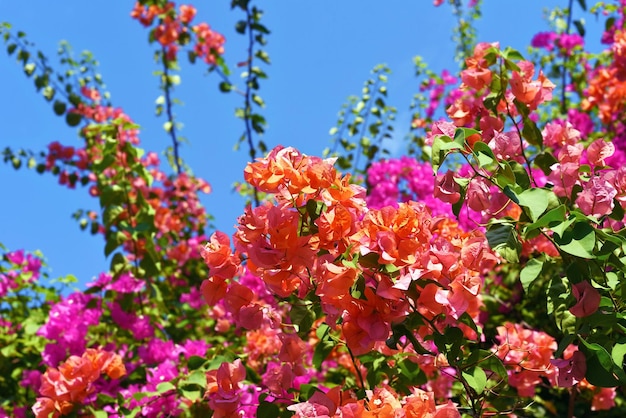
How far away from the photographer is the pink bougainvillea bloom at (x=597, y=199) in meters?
1.21

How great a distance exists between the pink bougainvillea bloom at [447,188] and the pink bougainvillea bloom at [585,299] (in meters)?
0.26

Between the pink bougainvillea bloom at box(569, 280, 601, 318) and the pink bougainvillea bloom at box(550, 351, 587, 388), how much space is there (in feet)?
0.26

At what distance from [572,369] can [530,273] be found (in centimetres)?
17

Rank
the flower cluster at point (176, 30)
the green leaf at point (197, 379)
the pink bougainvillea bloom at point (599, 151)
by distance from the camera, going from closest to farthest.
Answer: the pink bougainvillea bloom at point (599, 151) → the green leaf at point (197, 379) → the flower cluster at point (176, 30)

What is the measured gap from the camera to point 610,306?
46.6 inches

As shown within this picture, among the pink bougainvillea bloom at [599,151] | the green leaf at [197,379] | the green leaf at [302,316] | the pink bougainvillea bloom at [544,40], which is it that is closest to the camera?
the green leaf at [302,316]

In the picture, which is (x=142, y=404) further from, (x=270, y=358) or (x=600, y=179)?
(x=600, y=179)

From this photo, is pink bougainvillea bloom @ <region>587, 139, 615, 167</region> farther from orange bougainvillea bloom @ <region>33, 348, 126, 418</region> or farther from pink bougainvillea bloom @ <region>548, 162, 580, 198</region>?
orange bougainvillea bloom @ <region>33, 348, 126, 418</region>

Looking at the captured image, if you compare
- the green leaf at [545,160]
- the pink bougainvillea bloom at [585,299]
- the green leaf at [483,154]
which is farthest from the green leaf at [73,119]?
the pink bougainvillea bloom at [585,299]

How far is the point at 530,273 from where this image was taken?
117 centimetres

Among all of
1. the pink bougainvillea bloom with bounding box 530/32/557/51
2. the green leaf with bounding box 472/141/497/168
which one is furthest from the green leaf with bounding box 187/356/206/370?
the pink bougainvillea bloom with bounding box 530/32/557/51

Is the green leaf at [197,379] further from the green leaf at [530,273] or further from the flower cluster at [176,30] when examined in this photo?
the flower cluster at [176,30]

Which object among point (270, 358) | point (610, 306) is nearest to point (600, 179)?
point (610, 306)

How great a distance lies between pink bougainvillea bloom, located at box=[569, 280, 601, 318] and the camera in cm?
110
